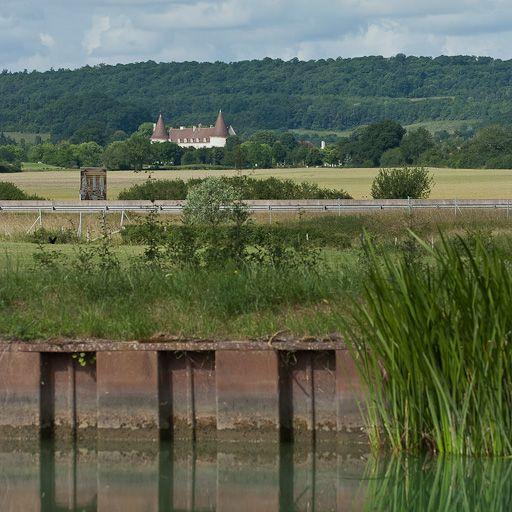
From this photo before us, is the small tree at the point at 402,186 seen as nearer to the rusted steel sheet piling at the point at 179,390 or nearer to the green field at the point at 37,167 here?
the rusted steel sheet piling at the point at 179,390

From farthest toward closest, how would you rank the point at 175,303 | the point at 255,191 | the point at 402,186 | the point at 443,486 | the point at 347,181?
the point at 347,181, the point at 402,186, the point at 255,191, the point at 175,303, the point at 443,486

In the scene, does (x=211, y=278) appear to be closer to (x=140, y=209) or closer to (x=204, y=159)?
(x=140, y=209)

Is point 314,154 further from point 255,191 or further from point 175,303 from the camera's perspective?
point 175,303

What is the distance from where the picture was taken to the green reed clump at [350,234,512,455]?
1306cm

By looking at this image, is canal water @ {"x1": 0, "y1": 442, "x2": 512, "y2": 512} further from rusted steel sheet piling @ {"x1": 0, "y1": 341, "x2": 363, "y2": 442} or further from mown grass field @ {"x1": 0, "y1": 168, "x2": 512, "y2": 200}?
mown grass field @ {"x1": 0, "y1": 168, "x2": 512, "y2": 200}

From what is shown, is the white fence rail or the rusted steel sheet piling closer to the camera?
the rusted steel sheet piling

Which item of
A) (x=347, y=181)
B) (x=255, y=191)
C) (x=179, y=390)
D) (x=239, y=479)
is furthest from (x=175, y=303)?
(x=347, y=181)

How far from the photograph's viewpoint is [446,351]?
13.1 m

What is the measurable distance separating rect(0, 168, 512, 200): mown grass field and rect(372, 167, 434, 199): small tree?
1419cm

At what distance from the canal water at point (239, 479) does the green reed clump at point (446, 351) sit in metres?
0.31

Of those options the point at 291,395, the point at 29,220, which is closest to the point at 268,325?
the point at 291,395

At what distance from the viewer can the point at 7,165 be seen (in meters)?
154

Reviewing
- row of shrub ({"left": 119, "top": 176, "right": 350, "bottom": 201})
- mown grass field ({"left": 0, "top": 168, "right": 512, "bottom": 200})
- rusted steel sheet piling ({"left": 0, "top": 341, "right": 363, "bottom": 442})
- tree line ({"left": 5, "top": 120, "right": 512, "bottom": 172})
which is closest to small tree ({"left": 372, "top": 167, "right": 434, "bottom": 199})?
row of shrub ({"left": 119, "top": 176, "right": 350, "bottom": 201})

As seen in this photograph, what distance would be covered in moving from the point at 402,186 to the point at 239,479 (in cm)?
6349
